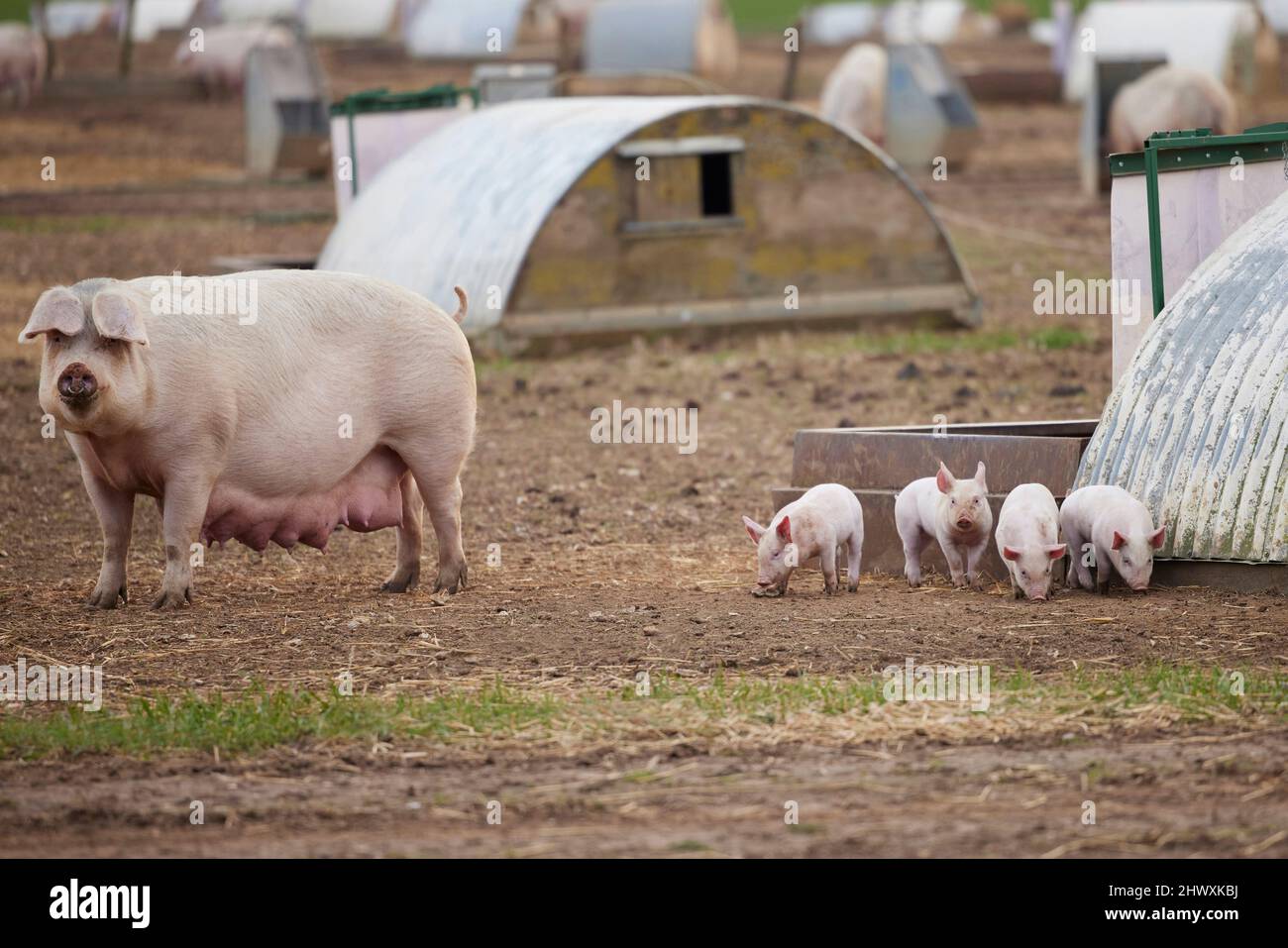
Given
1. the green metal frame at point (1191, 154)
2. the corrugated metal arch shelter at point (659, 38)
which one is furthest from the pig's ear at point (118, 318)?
the corrugated metal arch shelter at point (659, 38)

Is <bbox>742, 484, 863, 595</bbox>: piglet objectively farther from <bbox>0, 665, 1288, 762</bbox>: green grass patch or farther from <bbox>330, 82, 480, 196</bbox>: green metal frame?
<bbox>330, 82, 480, 196</bbox>: green metal frame

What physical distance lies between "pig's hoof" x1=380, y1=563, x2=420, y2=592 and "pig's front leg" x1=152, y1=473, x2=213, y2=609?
89cm

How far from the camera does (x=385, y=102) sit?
17.8 m

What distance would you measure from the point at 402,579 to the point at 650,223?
7.55 metres

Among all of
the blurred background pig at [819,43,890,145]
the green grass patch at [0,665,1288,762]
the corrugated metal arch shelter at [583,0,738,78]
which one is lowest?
the green grass patch at [0,665,1288,762]

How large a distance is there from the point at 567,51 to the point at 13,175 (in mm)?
16534

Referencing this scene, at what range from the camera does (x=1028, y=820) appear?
464 cm

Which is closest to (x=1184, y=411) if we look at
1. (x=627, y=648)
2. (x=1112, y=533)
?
(x=1112, y=533)

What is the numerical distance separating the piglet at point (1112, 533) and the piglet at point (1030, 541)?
0.26ft

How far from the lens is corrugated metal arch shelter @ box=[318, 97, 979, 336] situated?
47.3 ft

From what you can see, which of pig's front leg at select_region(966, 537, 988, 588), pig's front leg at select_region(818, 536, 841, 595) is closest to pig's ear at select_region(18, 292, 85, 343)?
pig's front leg at select_region(818, 536, 841, 595)

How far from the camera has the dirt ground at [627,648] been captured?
4.69 metres

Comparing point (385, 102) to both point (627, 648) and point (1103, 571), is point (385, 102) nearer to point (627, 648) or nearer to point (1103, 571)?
point (1103, 571)

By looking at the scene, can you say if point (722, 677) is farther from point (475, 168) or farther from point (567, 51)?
point (567, 51)
